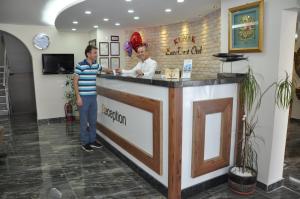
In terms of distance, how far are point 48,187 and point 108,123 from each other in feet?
4.92

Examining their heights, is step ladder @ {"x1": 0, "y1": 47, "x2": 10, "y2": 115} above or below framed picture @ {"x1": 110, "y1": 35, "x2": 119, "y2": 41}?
below

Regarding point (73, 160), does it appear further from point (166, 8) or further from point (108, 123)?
point (166, 8)

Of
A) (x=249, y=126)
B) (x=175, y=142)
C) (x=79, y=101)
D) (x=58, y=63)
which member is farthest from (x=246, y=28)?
(x=58, y=63)

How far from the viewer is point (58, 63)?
6.64 m

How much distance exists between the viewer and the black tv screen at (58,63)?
6.49 metres

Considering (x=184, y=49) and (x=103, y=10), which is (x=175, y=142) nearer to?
(x=103, y=10)

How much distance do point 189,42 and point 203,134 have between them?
3404 mm

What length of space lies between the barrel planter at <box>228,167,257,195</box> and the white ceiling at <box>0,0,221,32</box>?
256 centimetres

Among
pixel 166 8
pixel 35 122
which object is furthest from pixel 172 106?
pixel 35 122

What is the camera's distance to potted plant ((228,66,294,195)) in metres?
2.62

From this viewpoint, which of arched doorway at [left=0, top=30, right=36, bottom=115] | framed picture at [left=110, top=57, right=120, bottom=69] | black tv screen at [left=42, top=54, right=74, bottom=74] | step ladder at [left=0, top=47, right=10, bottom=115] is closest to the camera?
black tv screen at [left=42, top=54, right=74, bottom=74]

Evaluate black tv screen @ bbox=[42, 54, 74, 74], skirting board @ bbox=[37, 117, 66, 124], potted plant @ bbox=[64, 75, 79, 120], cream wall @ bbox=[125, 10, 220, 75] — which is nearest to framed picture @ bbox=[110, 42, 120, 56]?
cream wall @ bbox=[125, 10, 220, 75]

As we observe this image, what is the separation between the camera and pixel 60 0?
4246 mm

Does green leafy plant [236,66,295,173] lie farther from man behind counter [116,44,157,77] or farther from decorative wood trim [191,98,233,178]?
man behind counter [116,44,157,77]
